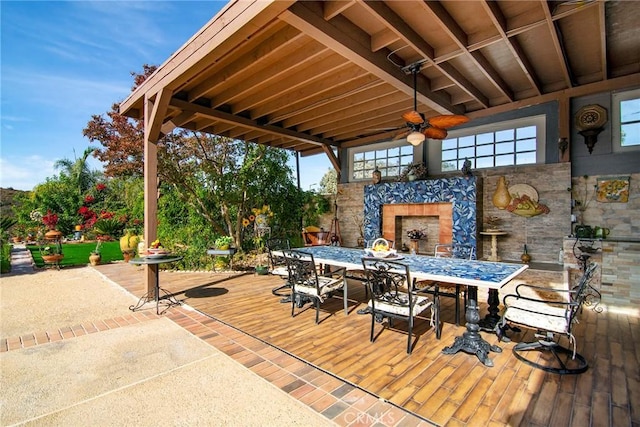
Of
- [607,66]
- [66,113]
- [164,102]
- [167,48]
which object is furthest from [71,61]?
[607,66]

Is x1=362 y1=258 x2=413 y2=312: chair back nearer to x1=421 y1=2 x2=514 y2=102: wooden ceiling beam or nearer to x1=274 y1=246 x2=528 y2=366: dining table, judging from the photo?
x1=274 y1=246 x2=528 y2=366: dining table

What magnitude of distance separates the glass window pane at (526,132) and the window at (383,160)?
213 cm

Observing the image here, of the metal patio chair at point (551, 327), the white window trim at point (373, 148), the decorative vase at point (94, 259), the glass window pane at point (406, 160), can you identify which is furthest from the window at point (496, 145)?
the decorative vase at point (94, 259)

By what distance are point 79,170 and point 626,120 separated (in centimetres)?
1675

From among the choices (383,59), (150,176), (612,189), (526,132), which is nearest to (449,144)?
(526,132)

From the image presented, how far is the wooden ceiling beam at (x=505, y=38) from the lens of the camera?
2.71 metres

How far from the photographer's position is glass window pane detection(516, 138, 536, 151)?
17.1ft

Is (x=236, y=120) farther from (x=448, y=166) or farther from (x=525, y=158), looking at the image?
(x=525, y=158)

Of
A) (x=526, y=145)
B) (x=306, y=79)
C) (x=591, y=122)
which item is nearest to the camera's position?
(x=306, y=79)

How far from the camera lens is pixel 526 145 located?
5293mm

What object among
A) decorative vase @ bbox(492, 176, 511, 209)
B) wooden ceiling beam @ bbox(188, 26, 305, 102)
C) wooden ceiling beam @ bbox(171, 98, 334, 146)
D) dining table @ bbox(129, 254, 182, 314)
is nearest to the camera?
wooden ceiling beam @ bbox(188, 26, 305, 102)

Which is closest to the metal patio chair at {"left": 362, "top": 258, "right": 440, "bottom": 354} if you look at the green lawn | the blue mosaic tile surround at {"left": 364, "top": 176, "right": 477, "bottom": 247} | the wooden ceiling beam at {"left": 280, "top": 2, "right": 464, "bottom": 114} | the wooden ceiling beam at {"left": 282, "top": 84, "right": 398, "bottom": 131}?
the wooden ceiling beam at {"left": 280, "top": 2, "right": 464, "bottom": 114}

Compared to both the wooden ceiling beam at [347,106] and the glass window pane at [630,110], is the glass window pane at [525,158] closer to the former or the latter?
the glass window pane at [630,110]

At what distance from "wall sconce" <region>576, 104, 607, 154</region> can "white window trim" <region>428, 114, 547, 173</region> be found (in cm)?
50
